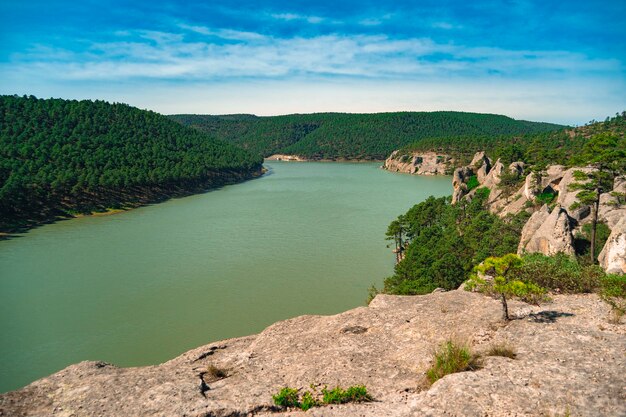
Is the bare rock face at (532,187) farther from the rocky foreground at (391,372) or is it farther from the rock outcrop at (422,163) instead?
the rock outcrop at (422,163)

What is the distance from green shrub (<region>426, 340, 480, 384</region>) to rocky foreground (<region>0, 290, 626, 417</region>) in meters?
0.33

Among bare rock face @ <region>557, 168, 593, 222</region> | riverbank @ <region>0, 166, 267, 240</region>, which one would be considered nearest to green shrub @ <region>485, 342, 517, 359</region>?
bare rock face @ <region>557, 168, 593, 222</region>

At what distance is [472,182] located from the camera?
6756cm

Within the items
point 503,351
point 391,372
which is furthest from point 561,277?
point 391,372

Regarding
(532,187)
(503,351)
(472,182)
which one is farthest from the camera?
(472,182)

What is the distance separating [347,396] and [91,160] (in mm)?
85497

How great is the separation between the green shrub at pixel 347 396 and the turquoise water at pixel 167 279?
17.0 m

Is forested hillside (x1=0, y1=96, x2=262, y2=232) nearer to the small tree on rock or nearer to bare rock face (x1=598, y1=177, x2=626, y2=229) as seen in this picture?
the small tree on rock

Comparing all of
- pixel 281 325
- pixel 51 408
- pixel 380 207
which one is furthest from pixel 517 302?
pixel 380 207

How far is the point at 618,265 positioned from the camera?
17.3m

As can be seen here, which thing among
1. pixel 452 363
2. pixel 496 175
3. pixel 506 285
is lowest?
pixel 452 363

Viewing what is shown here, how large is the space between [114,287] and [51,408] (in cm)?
2653

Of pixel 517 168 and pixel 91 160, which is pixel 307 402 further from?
pixel 91 160

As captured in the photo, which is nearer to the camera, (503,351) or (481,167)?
(503,351)
